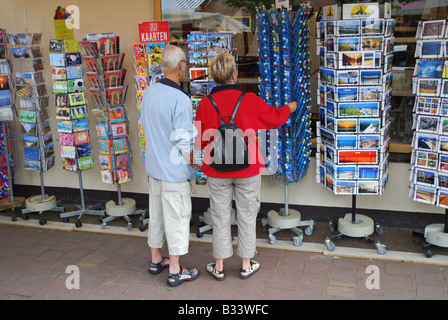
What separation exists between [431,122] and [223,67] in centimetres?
197

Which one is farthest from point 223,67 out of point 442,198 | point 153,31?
point 442,198

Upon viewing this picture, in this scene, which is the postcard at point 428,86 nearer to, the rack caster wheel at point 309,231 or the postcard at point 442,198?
the postcard at point 442,198

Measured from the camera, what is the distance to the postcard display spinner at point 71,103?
5148 mm

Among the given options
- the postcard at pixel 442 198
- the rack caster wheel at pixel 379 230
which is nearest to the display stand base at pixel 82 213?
the rack caster wheel at pixel 379 230

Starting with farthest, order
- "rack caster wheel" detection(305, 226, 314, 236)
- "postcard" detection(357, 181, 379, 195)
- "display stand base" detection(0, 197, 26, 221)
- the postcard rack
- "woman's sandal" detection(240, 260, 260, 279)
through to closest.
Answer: "display stand base" detection(0, 197, 26, 221) < the postcard rack < "rack caster wheel" detection(305, 226, 314, 236) < "postcard" detection(357, 181, 379, 195) < "woman's sandal" detection(240, 260, 260, 279)

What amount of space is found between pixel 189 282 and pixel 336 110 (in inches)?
80.1

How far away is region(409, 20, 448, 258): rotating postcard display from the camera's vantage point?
161 inches

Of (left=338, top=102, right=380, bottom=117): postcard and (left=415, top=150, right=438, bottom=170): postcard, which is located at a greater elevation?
(left=338, top=102, right=380, bottom=117): postcard

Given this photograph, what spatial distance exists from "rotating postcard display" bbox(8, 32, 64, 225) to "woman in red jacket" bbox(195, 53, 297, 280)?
2.44 metres

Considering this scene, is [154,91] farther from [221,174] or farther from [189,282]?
[189,282]

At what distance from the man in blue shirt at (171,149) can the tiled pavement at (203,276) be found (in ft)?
1.01

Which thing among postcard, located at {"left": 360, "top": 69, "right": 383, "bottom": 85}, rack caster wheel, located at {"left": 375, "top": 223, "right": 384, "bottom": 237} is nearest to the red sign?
postcard, located at {"left": 360, "top": 69, "right": 383, "bottom": 85}

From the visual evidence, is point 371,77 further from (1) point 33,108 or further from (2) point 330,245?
(1) point 33,108

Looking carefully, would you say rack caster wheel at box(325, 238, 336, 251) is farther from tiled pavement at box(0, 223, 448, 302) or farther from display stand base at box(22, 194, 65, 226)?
display stand base at box(22, 194, 65, 226)
